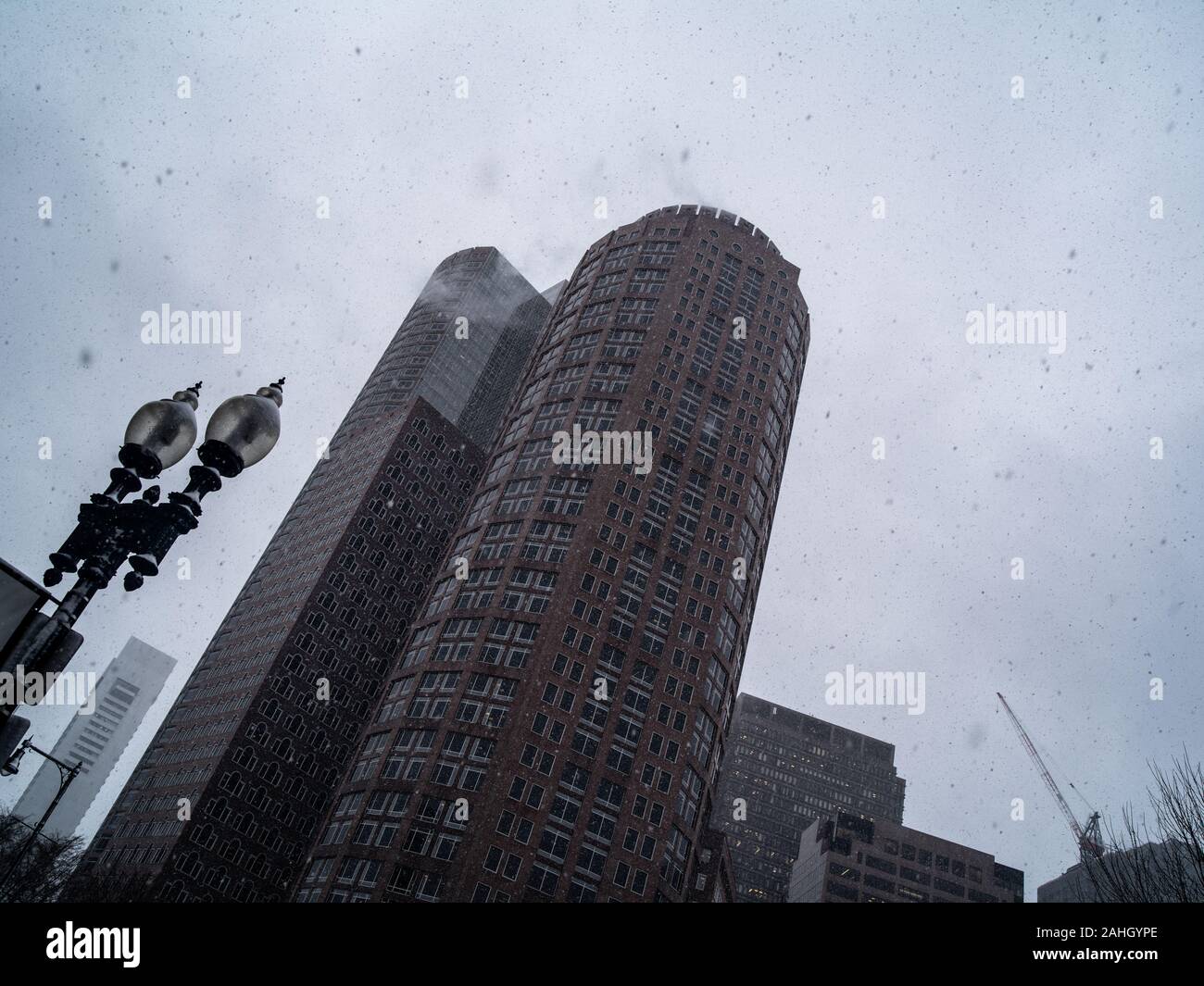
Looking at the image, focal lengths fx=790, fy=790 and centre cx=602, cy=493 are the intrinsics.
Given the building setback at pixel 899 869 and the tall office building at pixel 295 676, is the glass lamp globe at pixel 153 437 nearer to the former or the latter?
the tall office building at pixel 295 676

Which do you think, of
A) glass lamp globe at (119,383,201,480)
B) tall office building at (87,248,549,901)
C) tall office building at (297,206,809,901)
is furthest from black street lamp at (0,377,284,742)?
tall office building at (87,248,549,901)

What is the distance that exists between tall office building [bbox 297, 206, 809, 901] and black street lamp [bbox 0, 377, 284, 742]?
5277 centimetres

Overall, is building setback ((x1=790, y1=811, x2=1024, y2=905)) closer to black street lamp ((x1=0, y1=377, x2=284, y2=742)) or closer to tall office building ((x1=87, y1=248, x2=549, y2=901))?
tall office building ((x1=87, y1=248, x2=549, y2=901))

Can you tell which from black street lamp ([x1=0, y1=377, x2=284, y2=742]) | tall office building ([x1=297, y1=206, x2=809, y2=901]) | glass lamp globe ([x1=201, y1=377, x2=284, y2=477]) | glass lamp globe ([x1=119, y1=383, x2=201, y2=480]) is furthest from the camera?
tall office building ([x1=297, y1=206, x2=809, y2=901])

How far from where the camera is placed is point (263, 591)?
11938 centimetres

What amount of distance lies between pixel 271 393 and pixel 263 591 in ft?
399

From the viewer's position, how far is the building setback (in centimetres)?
13538

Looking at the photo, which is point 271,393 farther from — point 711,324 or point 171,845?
A: point 171,845

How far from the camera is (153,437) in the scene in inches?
302

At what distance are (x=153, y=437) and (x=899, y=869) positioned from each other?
509 feet

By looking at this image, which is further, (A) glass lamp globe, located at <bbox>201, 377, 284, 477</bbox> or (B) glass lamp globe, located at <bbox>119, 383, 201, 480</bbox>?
(A) glass lamp globe, located at <bbox>201, 377, 284, 477</bbox>

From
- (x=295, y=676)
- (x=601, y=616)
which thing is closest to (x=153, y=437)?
(x=601, y=616)

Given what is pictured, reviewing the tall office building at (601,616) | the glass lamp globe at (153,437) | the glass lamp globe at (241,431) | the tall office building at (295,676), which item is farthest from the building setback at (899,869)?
the glass lamp globe at (153,437)

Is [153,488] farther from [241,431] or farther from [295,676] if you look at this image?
[295,676]
